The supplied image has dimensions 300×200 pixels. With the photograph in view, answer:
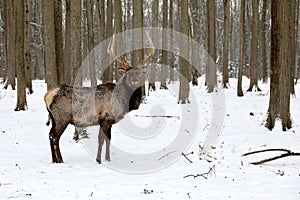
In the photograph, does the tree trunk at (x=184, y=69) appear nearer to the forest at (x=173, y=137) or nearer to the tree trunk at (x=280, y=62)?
the forest at (x=173, y=137)

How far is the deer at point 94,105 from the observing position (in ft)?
24.0

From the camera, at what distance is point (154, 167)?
686 centimetres

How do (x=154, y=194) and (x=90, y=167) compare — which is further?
(x=90, y=167)

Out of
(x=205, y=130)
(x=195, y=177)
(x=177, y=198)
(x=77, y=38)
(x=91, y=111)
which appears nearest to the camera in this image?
(x=177, y=198)

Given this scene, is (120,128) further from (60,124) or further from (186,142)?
(60,124)

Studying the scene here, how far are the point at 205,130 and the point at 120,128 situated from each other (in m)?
2.69

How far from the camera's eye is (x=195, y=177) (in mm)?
5871

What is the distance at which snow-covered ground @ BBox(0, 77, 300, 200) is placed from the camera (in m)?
5.11

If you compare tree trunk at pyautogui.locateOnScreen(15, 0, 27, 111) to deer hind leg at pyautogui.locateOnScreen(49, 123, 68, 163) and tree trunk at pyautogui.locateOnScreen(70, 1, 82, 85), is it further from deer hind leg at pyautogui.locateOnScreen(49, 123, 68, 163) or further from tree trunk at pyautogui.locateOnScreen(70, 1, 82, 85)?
deer hind leg at pyautogui.locateOnScreen(49, 123, 68, 163)

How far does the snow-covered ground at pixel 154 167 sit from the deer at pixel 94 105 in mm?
605

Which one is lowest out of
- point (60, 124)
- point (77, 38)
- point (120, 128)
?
point (120, 128)

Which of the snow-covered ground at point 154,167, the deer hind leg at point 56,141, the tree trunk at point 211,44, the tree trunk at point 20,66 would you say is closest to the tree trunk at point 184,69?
the snow-covered ground at point 154,167

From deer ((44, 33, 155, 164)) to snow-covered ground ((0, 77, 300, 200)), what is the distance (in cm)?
61

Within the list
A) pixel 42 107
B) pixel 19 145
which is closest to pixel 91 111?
pixel 19 145
